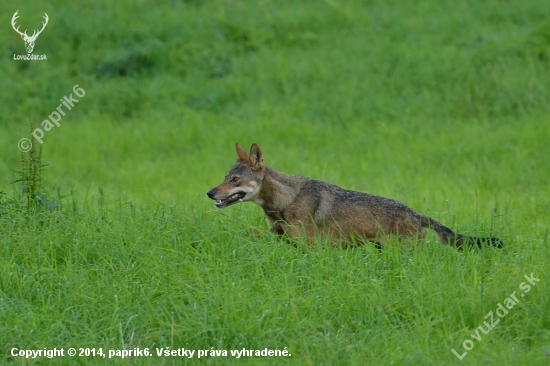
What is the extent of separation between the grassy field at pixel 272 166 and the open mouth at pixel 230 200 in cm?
13

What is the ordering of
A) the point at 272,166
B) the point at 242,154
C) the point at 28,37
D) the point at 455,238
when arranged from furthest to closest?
the point at 28,37 → the point at 272,166 → the point at 242,154 → the point at 455,238

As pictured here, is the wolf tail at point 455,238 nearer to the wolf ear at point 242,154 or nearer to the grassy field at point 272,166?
the grassy field at point 272,166

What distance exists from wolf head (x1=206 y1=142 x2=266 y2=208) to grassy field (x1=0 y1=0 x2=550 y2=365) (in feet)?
0.70

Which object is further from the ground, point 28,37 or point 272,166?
point 28,37

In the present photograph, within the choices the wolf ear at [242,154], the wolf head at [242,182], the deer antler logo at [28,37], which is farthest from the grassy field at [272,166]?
the wolf ear at [242,154]

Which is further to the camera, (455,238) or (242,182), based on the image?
(242,182)

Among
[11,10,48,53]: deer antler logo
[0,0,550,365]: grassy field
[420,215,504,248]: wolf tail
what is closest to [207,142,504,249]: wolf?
[420,215,504,248]: wolf tail

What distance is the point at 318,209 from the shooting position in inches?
277

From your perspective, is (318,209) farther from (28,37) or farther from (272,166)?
(28,37)

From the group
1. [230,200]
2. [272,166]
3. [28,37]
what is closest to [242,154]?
[230,200]

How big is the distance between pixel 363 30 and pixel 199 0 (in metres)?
3.43

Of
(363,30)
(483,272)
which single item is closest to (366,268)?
(483,272)

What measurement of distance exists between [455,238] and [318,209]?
113cm

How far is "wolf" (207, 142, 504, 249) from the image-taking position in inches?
269
